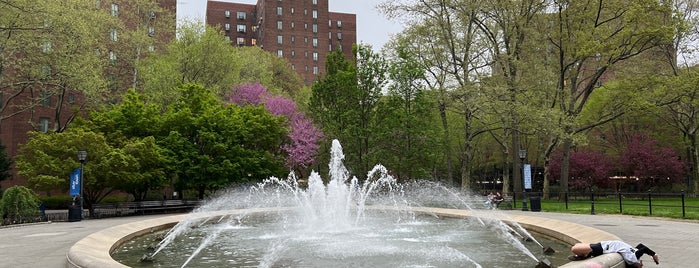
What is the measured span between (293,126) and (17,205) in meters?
23.2

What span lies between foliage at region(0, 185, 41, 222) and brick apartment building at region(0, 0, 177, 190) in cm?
1819

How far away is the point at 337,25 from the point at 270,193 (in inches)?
2939

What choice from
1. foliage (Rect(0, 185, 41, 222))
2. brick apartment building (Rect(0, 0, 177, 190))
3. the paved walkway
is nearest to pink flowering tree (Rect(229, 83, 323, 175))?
brick apartment building (Rect(0, 0, 177, 190))

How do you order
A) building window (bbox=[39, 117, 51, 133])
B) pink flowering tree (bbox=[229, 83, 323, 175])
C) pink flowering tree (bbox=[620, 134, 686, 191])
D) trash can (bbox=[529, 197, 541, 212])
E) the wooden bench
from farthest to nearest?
building window (bbox=[39, 117, 51, 133]) → pink flowering tree (bbox=[620, 134, 686, 191]) → pink flowering tree (bbox=[229, 83, 323, 175]) → the wooden bench → trash can (bbox=[529, 197, 541, 212])

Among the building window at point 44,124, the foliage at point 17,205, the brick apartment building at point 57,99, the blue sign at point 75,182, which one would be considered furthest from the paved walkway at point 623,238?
the building window at point 44,124

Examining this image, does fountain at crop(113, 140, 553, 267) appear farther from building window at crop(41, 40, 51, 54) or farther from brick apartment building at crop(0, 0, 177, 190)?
brick apartment building at crop(0, 0, 177, 190)

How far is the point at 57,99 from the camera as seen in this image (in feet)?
147

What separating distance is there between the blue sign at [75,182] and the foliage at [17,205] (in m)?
1.68

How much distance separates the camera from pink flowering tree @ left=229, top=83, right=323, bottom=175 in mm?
40375

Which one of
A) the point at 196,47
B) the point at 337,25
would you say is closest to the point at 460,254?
the point at 196,47

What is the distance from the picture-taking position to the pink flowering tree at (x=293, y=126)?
4038 centimetres

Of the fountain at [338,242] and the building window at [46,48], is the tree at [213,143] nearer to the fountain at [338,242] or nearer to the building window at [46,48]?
the fountain at [338,242]

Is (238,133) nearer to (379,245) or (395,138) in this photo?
(395,138)

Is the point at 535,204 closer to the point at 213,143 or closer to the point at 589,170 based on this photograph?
the point at 213,143
